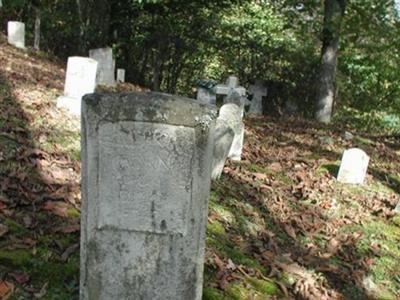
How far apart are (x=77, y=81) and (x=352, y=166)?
14.5 feet

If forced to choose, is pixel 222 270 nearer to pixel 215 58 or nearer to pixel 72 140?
pixel 72 140

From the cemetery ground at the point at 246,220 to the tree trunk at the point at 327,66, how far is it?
546 centimetres

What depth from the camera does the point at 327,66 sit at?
16578 millimetres

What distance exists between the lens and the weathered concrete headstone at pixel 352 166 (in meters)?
9.50

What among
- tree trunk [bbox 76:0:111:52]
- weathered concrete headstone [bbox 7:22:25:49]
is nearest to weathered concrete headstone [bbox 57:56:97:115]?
weathered concrete headstone [bbox 7:22:25:49]

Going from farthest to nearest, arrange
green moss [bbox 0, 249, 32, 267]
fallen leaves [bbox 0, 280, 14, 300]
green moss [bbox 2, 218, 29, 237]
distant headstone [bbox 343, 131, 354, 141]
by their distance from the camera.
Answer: distant headstone [bbox 343, 131, 354, 141], green moss [bbox 2, 218, 29, 237], green moss [bbox 0, 249, 32, 267], fallen leaves [bbox 0, 280, 14, 300]

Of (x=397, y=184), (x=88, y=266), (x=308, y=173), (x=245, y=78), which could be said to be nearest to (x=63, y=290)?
(x=88, y=266)

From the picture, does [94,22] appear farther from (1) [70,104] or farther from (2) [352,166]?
(2) [352,166]

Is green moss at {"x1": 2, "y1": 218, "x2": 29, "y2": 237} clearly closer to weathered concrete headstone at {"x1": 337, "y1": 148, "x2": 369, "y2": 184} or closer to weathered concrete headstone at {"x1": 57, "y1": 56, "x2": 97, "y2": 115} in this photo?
weathered concrete headstone at {"x1": 57, "y1": 56, "x2": 97, "y2": 115}

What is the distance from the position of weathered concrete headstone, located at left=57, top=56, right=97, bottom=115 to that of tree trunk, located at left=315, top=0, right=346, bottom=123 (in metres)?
8.18

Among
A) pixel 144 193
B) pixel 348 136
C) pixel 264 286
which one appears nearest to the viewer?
pixel 144 193

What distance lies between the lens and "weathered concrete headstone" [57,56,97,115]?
962 cm

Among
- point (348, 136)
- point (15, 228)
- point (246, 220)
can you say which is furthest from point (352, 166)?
point (15, 228)

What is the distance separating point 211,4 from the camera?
742 inches
